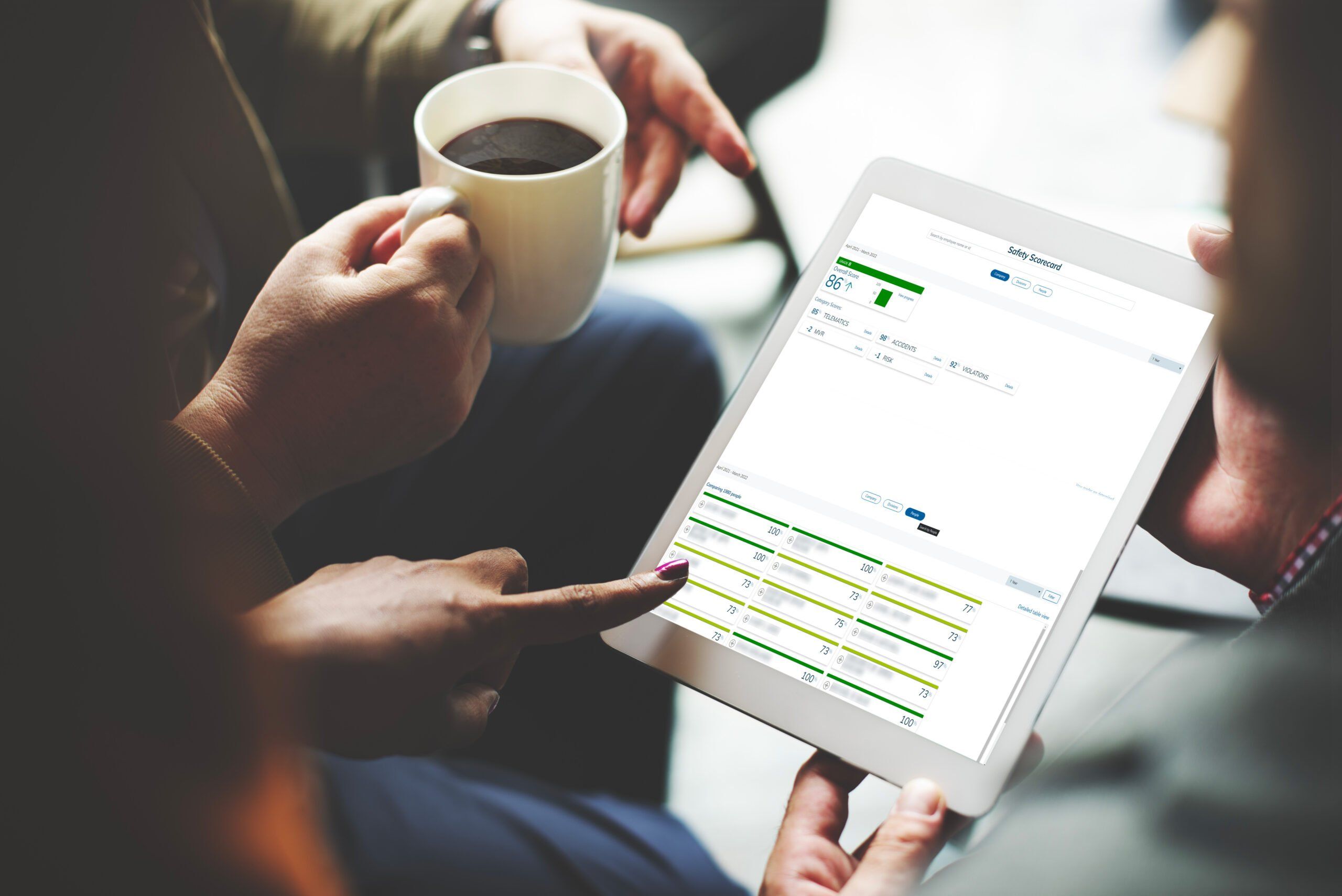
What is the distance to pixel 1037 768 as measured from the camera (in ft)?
2.50

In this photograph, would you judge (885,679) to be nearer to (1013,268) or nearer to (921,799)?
(921,799)

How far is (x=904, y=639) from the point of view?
0.61 m

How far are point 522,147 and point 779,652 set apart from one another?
1.38 feet

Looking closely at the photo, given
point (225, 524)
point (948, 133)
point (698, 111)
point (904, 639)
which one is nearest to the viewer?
point (225, 524)

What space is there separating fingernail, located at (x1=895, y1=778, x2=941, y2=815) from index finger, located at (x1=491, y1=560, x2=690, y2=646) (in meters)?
0.20

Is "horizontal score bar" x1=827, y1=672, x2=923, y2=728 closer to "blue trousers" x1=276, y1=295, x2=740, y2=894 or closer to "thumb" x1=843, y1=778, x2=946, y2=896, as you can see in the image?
"thumb" x1=843, y1=778, x2=946, y2=896

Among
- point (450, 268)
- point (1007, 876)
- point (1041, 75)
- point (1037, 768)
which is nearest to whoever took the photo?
point (1007, 876)

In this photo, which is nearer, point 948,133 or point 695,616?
point 695,616

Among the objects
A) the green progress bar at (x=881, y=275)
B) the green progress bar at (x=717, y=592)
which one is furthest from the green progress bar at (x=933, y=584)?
the green progress bar at (x=881, y=275)

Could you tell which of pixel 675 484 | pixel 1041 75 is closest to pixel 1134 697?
pixel 675 484

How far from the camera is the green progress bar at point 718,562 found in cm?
64

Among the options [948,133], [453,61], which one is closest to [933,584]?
[453,61]

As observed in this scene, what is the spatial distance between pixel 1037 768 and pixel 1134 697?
0.15m

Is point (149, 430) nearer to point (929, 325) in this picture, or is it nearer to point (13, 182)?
point (13, 182)
